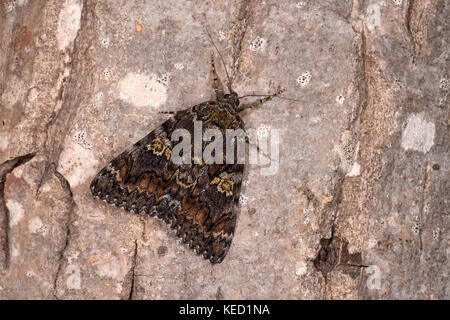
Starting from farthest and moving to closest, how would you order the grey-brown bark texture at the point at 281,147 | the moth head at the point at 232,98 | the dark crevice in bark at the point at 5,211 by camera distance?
the dark crevice in bark at the point at 5,211, the moth head at the point at 232,98, the grey-brown bark texture at the point at 281,147

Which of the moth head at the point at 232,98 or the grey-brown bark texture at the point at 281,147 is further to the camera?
the moth head at the point at 232,98

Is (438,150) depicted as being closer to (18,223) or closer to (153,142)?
(153,142)

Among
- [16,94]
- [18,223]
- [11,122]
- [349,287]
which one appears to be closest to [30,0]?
[16,94]

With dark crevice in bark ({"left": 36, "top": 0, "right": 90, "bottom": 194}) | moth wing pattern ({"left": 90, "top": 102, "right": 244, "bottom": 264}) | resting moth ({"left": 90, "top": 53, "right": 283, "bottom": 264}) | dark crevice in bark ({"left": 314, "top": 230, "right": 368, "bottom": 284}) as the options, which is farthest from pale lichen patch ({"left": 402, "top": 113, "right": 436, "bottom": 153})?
dark crevice in bark ({"left": 36, "top": 0, "right": 90, "bottom": 194})

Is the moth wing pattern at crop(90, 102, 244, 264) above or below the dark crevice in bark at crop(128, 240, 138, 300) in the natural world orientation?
above

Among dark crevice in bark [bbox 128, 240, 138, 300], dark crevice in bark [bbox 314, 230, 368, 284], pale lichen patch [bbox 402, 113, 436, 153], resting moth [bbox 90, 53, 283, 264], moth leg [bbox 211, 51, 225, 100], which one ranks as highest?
moth leg [bbox 211, 51, 225, 100]

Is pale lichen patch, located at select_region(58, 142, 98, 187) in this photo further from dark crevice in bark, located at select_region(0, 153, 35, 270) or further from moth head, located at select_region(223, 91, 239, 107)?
moth head, located at select_region(223, 91, 239, 107)

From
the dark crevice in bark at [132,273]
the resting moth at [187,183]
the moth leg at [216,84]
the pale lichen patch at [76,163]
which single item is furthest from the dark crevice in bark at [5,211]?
the moth leg at [216,84]

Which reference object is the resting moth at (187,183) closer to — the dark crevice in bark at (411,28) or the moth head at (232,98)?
the moth head at (232,98)
